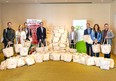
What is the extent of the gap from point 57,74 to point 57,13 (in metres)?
5.68

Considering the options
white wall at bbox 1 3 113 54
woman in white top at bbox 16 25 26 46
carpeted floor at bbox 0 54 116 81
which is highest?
white wall at bbox 1 3 113 54

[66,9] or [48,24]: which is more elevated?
[66,9]

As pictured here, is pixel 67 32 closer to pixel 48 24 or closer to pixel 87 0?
pixel 48 24

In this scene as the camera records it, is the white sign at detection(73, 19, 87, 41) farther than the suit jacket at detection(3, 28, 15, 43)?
Yes

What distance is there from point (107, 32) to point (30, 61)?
302 centimetres

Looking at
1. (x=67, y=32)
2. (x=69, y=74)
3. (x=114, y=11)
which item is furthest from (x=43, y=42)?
(x=114, y=11)

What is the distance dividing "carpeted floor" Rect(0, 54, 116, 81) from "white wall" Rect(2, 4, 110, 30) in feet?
15.4

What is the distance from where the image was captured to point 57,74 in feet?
17.4

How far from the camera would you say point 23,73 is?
17.9 feet

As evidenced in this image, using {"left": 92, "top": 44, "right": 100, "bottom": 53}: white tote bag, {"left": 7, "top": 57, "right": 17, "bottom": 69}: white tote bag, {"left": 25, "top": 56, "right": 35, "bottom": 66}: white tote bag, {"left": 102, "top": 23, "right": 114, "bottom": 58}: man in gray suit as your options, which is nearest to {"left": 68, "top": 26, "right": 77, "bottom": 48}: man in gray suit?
{"left": 92, "top": 44, "right": 100, "bottom": 53}: white tote bag

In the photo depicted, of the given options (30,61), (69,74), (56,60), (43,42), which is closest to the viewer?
(69,74)

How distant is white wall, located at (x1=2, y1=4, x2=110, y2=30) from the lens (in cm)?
1034

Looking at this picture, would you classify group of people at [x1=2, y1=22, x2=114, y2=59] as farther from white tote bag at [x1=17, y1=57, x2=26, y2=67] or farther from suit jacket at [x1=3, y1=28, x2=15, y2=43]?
white tote bag at [x1=17, y1=57, x2=26, y2=67]

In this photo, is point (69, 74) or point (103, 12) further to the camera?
point (103, 12)
